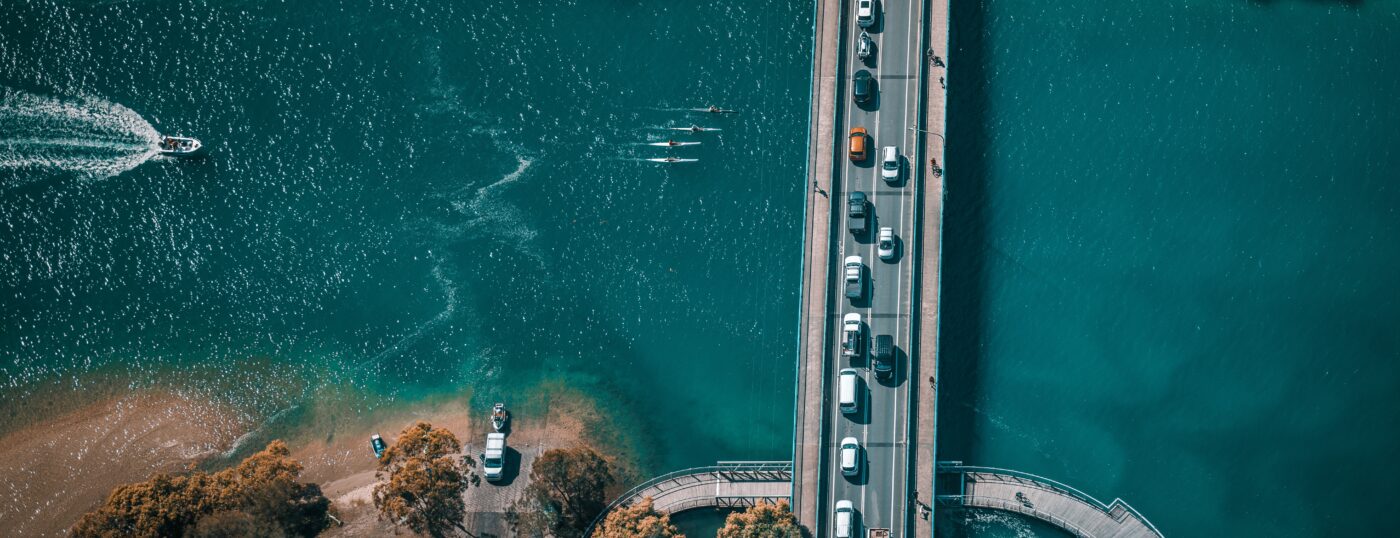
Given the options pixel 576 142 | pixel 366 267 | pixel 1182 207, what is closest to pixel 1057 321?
pixel 1182 207

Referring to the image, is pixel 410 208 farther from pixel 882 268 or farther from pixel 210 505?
pixel 882 268

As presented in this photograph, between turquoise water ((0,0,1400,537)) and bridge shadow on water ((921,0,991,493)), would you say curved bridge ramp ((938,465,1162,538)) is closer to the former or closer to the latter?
turquoise water ((0,0,1400,537))

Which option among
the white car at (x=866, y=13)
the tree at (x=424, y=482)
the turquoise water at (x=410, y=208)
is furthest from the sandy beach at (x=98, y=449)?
the white car at (x=866, y=13)

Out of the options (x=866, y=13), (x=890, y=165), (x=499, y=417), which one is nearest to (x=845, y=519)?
(x=890, y=165)

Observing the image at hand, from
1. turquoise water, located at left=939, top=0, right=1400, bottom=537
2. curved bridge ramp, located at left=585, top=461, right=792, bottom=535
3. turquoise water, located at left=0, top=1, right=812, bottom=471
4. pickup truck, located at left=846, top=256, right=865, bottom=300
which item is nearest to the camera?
pickup truck, located at left=846, top=256, right=865, bottom=300

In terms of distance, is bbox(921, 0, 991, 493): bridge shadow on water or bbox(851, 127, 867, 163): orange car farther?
bbox(921, 0, 991, 493): bridge shadow on water

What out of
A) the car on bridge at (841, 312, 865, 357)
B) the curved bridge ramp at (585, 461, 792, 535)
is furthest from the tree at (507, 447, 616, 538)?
the car on bridge at (841, 312, 865, 357)
